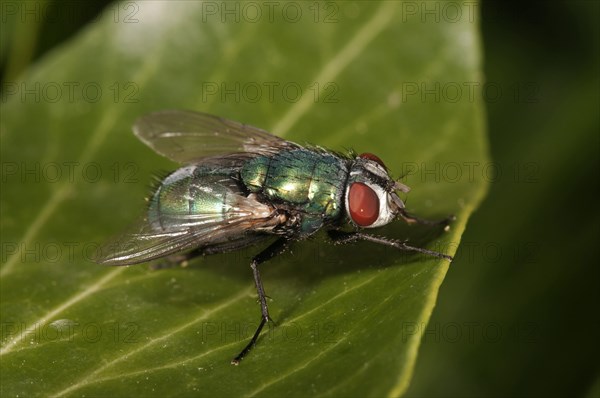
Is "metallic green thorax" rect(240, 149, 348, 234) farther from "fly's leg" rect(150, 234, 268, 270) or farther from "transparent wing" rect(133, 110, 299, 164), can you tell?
"transparent wing" rect(133, 110, 299, 164)

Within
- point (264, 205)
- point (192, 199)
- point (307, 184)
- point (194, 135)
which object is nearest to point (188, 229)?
point (192, 199)

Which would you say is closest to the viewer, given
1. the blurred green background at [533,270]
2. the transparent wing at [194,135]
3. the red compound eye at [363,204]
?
the red compound eye at [363,204]

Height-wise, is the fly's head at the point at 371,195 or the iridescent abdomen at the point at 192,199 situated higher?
the fly's head at the point at 371,195

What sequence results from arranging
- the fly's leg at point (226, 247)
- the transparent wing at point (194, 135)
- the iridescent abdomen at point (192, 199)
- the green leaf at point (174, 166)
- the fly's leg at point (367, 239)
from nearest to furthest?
the green leaf at point (174, 166) → the fly's leg at point (367, 239) → the iridescent abdomen at point (192, 199) → the fly's leg at point (226, 247) → the transparent wing at point (194, 135)

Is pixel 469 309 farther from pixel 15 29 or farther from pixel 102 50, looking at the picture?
pixel 15 29

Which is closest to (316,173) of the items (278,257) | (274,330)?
(278,257)

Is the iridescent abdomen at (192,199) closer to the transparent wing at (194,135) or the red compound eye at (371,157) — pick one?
the transparent wing at (194,135)

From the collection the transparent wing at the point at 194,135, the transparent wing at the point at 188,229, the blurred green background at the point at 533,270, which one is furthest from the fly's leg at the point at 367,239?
the blurred green background at the point at 533,270
